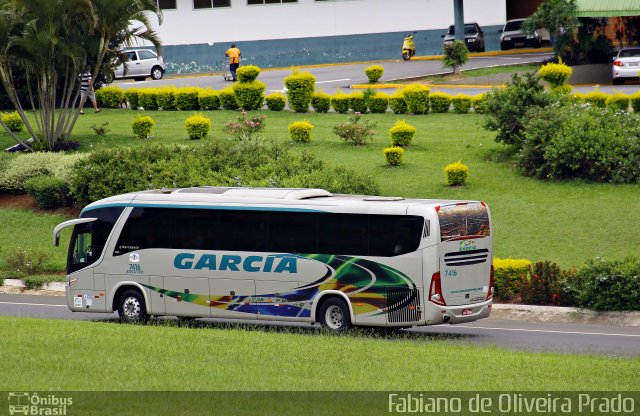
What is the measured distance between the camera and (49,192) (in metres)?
29.9

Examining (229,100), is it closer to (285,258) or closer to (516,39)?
(285,258)

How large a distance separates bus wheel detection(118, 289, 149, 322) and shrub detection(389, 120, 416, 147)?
1392cm

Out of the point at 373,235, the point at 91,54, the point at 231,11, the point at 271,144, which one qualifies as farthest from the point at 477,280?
the point at 231,11

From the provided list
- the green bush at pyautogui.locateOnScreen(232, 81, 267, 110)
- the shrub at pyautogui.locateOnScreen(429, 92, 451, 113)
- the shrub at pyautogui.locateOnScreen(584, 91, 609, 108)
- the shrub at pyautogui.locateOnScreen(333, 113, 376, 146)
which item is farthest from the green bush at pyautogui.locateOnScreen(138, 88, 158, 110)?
the shrub at pyautogui.locateOnScreen(584, 91, 609, 108)

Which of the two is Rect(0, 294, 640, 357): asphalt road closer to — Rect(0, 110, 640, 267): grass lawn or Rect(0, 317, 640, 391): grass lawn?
Rect(0, 317, 640, 391): grass lawn

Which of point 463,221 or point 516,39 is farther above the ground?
point 516,39

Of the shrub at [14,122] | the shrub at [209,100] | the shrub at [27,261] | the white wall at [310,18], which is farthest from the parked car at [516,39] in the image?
the shrub at [27,261]

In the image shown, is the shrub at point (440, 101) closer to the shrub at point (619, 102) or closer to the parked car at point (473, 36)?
the shrub at point (619, 102)

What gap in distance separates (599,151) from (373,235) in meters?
11.0

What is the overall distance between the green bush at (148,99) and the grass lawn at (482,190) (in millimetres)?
4464

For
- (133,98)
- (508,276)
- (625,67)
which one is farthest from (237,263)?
(625,67)

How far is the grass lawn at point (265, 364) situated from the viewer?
39.8 feet

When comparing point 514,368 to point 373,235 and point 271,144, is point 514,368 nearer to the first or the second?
point 373,235

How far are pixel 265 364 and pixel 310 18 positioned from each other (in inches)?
2154
